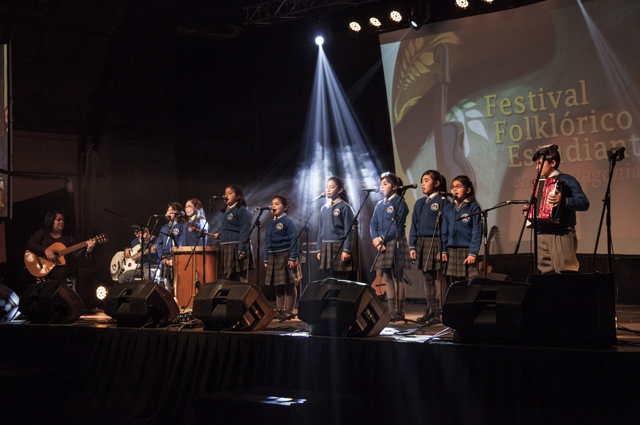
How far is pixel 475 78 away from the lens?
7520 millimetres

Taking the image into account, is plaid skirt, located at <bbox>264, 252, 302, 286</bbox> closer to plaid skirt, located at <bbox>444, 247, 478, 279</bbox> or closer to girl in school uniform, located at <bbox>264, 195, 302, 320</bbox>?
girl in school uniform, located at <bbox>264, 195, 302, 320</bbox>

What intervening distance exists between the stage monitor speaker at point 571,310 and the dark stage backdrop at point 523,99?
4114mm

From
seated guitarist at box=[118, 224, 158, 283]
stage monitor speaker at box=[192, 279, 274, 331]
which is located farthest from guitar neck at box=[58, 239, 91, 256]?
stage monitor speaker at box=[192, 279, 274, 331]

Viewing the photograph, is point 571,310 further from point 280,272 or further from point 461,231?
point 280,272

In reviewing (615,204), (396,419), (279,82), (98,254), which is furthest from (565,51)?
(98,254)

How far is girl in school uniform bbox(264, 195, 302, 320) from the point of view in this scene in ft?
20.1

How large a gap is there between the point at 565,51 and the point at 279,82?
4.78 metres

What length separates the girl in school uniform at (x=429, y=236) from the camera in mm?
5012

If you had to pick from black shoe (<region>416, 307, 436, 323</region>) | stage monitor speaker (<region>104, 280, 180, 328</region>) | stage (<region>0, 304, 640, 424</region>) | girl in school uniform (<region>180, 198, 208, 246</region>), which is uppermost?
girl in school uniform (<region>180, 198, 208, 246</region>)

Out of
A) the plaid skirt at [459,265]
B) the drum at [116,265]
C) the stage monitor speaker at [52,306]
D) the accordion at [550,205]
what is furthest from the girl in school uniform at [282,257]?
the drum at [116,265]

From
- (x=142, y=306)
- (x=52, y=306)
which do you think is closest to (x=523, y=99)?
(x=142, y=306)

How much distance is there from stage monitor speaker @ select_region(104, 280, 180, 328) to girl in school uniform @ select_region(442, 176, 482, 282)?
255 cm

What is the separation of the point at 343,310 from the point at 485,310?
960mm

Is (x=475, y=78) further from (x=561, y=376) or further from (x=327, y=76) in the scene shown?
(x=561, y=376)
